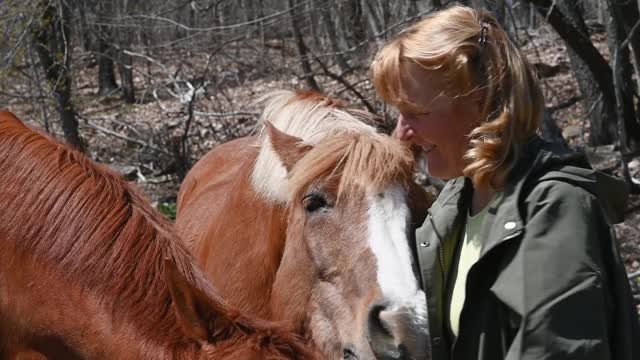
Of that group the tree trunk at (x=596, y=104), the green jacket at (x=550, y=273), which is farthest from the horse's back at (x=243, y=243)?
the tree trunk at (x=596, y=104)

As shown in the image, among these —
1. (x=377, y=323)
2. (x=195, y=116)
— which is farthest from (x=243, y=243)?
(x=195, y=116)

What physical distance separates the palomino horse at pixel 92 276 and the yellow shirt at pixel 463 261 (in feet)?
1.36

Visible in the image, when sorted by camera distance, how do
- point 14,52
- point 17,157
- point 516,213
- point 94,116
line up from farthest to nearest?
point 94,116 < point 14,52 < point 17,157 < point 516,213

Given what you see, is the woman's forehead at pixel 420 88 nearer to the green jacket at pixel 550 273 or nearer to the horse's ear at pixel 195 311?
the green jacket at pixel 550 273

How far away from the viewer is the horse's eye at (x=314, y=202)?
340 centimetres

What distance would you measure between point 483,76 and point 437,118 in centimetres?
17

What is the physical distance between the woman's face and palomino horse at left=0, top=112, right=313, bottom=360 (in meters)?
0.65

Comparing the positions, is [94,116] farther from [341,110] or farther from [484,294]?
[484,294]

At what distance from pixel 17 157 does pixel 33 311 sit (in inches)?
21.5

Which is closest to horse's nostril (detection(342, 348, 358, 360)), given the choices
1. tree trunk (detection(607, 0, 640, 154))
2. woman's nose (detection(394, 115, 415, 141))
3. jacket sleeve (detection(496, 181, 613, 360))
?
woman's nose (detection(394, 115, 415, 141))

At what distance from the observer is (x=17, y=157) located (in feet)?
9.52

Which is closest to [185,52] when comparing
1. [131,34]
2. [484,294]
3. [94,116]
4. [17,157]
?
[131,34]

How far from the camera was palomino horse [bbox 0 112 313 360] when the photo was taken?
7.82 ft

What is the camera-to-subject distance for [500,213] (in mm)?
2160
